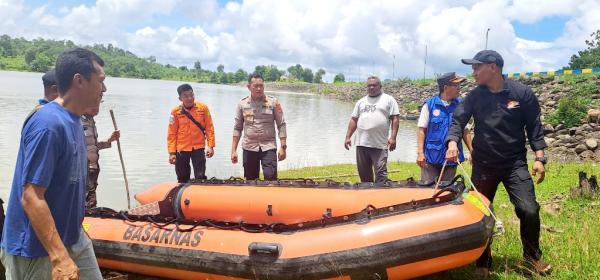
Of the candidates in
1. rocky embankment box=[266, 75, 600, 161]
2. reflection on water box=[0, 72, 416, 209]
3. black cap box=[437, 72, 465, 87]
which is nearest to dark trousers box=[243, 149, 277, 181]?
black cap box=[437, 72, 465, 87]

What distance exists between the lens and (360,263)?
361 cm

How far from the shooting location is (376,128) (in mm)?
5953

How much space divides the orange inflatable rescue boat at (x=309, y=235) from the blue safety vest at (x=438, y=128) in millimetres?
550

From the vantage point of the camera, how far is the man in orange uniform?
630 centimetres

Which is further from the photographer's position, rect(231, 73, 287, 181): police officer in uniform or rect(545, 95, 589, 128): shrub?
rect(545, 95, 589, 128): shrub

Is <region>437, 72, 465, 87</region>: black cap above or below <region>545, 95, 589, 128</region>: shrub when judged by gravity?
above

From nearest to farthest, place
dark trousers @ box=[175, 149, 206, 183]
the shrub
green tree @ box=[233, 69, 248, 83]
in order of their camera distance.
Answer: dark trousers @ box=[175, 149, 206, 183] → the shrub → green tree @ box=[233, 69, 248, 83]

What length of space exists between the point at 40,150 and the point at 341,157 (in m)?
12.2

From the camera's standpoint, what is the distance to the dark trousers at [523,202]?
365cm

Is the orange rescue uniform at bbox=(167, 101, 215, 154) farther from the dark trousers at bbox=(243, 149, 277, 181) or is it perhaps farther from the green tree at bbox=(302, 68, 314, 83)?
the green tree at bbox=(302, 68, 314, 83)

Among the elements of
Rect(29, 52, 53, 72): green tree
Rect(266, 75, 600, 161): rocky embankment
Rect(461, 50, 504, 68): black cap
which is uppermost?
Rect(29, 52, 53, 72): green tree

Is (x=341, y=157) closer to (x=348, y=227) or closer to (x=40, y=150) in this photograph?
(x=348, y=227)

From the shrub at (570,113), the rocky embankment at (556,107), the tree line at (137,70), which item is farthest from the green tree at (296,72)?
the shrub at (570,113)

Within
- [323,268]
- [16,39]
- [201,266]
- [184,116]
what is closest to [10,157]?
[184,116]
